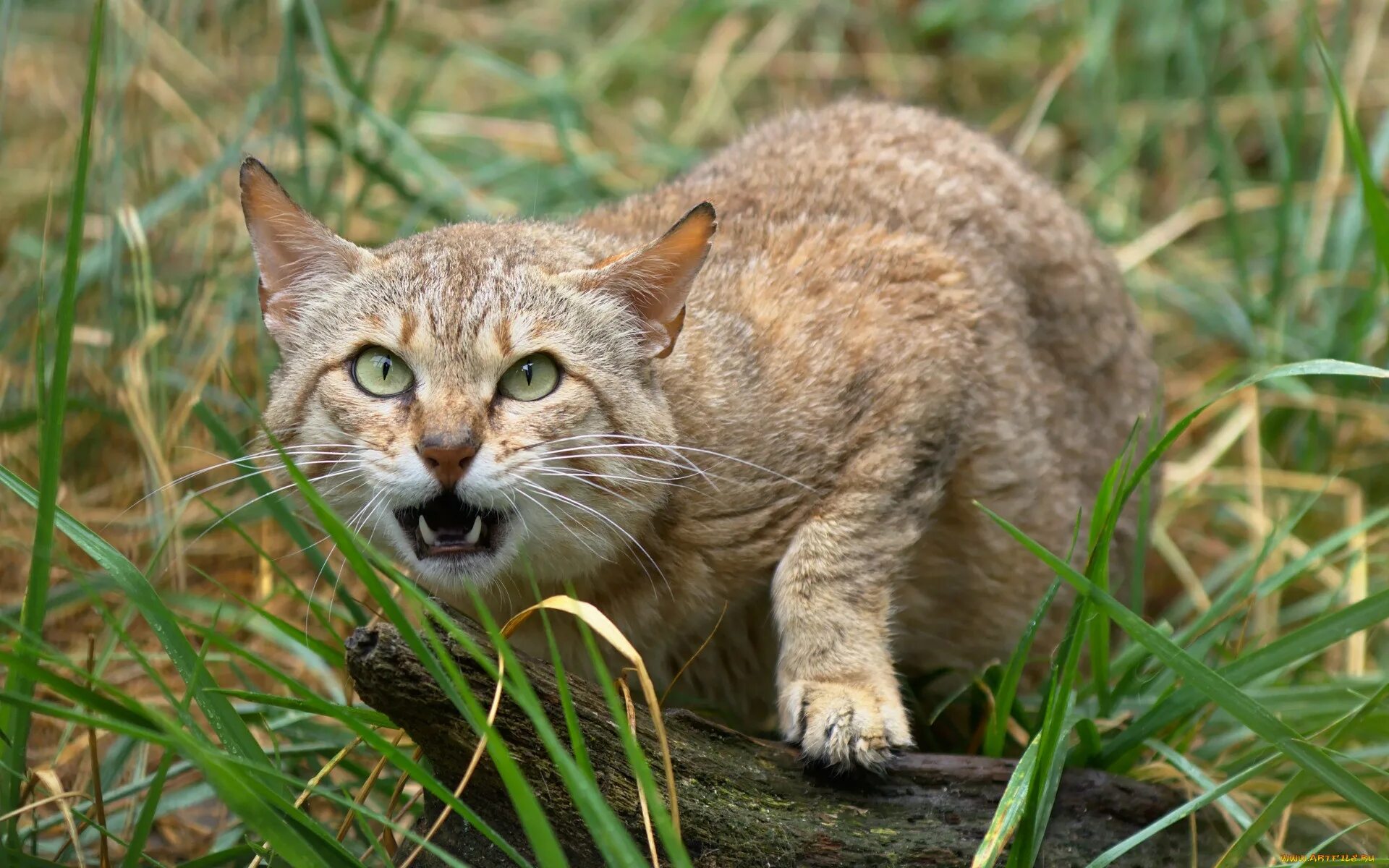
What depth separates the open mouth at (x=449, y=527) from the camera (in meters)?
2.70

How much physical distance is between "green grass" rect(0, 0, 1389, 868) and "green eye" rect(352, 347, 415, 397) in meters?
0.37

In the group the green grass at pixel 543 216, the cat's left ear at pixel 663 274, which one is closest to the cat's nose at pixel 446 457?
the green grass at pixel 543 216

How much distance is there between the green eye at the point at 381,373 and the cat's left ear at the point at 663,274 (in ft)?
1.49

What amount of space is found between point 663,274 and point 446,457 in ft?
2.25

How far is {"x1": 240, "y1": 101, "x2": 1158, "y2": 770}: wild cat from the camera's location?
2764mm

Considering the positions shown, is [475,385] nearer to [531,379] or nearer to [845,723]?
[531,379]

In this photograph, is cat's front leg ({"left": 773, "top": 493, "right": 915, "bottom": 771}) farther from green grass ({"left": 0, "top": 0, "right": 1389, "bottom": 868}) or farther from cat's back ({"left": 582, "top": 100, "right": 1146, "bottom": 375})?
cat's back ({"left": 582, "top": 100, "right": 1146, "bottom": 375})

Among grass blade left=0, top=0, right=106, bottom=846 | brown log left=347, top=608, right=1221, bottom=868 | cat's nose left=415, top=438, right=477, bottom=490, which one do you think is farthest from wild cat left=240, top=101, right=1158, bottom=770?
grass blade left=0, top=0, right=106, bottom=846

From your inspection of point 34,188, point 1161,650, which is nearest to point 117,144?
point 34,188

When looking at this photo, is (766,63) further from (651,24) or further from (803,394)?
(803,394)

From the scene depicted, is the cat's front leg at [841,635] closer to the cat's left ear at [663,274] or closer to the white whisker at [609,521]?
the white whisker at [609,521]

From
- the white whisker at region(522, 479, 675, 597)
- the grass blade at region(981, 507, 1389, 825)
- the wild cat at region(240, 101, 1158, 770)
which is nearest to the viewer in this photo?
the grass blade at region(981, 507, 1389, 825)

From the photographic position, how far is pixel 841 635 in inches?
119

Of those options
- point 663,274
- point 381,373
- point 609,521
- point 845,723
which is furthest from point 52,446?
point 845,723
